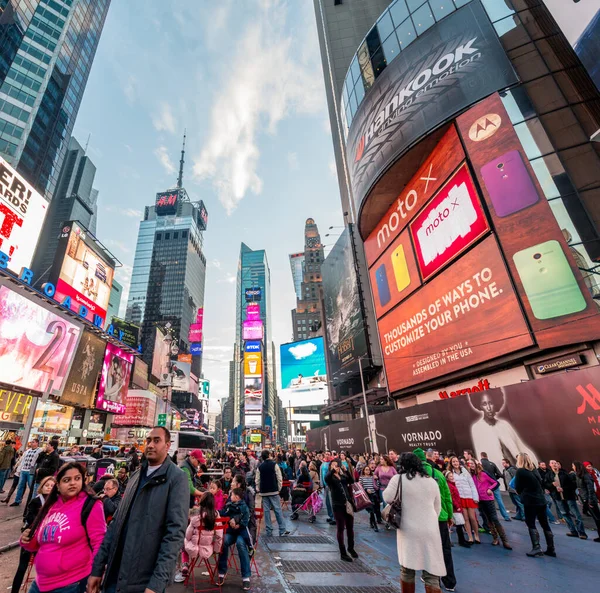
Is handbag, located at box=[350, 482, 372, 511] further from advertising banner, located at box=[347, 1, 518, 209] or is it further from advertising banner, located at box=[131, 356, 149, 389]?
advertising banner, located at box=[131, 356, 149, 389]

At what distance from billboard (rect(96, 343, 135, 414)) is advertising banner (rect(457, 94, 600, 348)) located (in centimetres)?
4670

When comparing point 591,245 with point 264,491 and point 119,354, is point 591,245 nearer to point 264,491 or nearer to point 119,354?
point 264,491

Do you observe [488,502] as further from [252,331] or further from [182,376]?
[182,376]

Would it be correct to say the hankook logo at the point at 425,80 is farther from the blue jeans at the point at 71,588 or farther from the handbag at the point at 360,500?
the blue jeans at the point at 71,588

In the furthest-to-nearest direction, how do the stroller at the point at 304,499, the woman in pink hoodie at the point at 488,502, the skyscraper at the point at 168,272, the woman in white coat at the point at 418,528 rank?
1. the skyscraper at the point at 168,272
2. the stroller at the point at 304,499
3. the woman in pink hoodie at the point at 488,502
4. the woman in white coat at the point at 418,528

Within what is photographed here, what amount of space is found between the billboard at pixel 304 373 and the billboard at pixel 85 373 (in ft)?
87.5

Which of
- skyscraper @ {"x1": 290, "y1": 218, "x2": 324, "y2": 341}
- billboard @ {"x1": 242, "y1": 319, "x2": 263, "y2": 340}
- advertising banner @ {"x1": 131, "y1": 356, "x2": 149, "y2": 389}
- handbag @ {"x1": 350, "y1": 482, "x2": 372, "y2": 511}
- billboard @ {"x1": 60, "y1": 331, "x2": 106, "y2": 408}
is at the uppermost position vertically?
skyscraper @ {"x1": 290, "y1": 218, "x2": 324, "y2": 341}

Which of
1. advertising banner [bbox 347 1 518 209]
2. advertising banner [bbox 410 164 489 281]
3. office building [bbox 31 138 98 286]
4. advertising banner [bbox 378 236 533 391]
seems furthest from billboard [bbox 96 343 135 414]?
office building [bbox 31 138 98 286]

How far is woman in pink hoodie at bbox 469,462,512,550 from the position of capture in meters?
7.08

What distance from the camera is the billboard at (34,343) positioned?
89.4 feet

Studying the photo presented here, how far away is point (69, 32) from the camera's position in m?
70.3

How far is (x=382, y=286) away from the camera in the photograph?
28375mm

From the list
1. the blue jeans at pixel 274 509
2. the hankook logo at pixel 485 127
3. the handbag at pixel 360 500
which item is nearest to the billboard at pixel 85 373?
the blue jeans at pixel 274 509

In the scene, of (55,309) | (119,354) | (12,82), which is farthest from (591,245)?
(12,82)
